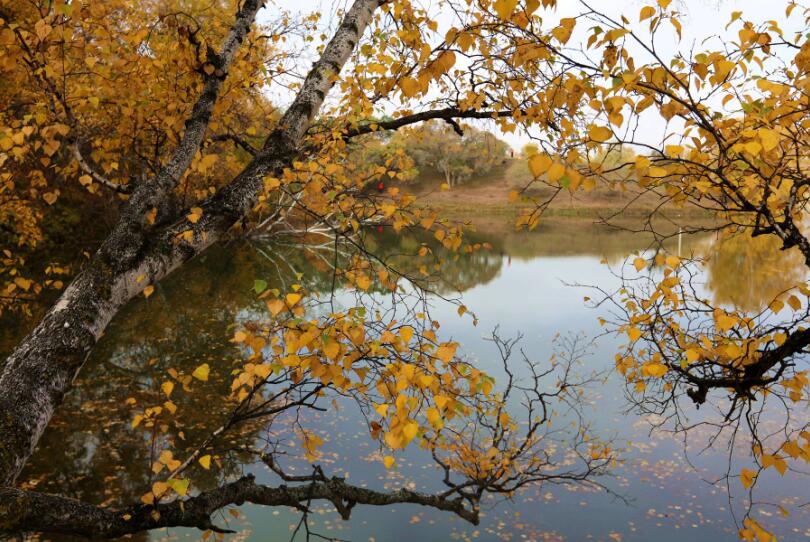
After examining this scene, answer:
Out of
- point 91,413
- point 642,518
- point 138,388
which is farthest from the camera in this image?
point 138,388

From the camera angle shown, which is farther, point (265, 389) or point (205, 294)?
point (205, 294)

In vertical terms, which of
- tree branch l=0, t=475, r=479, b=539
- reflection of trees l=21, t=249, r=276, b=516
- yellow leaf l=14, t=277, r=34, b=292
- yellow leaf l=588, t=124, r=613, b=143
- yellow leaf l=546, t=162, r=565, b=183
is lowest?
reflection of trees l=21, t=249, r=276, b=516

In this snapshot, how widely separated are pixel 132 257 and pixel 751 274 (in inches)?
1004

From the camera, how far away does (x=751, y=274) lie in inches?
918

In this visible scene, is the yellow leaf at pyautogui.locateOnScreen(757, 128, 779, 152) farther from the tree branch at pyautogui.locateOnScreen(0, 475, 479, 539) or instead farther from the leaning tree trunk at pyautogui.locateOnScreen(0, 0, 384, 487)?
the tree branch at pyautogui.locateOnScreen(0, 475, 479, 539)

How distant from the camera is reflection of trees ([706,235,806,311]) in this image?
19.2m

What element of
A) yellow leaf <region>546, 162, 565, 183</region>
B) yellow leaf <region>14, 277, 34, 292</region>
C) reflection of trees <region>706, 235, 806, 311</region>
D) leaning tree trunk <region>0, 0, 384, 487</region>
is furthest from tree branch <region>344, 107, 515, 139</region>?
reflection of trees <region>706, 235, 806, 311</region>

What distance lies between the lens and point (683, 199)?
3.69 meters

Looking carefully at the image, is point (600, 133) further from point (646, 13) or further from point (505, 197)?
point (505, 197)

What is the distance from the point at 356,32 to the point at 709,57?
278 cm

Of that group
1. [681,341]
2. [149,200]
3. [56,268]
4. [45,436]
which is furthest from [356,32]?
[45,436]

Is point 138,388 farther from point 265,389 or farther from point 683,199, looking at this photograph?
point 683,199

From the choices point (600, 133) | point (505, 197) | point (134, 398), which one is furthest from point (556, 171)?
point (505, 197)

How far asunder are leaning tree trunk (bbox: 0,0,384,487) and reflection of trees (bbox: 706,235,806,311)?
14944 millimetres
